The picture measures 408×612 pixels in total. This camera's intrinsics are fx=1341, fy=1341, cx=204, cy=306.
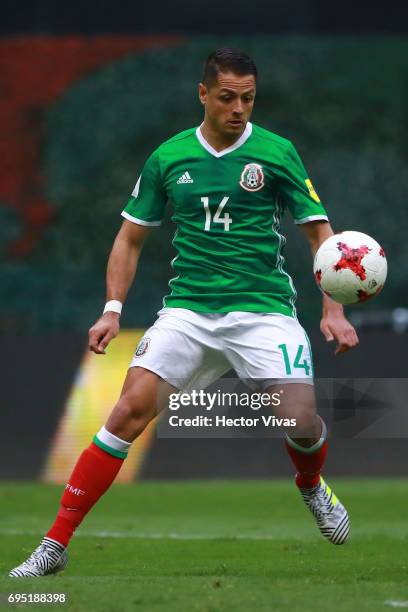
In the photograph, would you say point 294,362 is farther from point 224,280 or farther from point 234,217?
point 234,217

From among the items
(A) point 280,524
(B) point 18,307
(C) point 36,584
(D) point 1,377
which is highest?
(C) point 36,584

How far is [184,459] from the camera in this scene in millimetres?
13227

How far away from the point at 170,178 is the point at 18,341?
7.69 meters

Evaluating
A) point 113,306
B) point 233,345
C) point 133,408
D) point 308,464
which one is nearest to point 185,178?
point 113,306

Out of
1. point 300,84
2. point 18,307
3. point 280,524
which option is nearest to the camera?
point 280,524

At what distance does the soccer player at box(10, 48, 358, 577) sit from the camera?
568 cm

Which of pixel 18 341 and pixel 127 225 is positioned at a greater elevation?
pixel 127 225

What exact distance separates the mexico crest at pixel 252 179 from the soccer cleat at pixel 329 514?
4.57ft

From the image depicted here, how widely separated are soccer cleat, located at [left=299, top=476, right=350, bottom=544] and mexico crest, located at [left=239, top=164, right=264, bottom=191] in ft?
4.57

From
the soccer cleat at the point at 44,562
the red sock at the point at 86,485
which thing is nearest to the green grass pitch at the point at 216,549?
the soccer cleat at the point at 44,562

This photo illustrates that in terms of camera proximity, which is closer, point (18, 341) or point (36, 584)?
point (36, 584)

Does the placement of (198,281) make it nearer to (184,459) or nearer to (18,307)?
(184,459)

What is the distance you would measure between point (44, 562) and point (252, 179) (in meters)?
1.86

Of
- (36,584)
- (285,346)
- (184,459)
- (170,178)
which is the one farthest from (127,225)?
(184,459)
